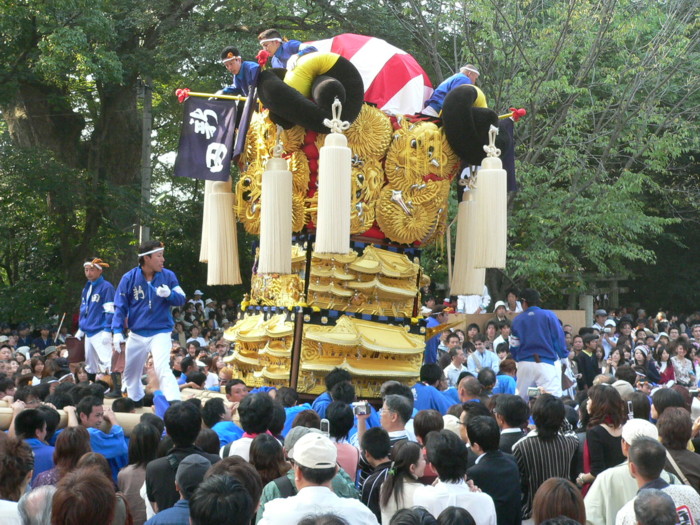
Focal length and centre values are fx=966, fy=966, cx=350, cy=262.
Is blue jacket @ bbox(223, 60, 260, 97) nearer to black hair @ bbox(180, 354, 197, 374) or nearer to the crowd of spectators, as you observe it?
Result: the crowd of spectators

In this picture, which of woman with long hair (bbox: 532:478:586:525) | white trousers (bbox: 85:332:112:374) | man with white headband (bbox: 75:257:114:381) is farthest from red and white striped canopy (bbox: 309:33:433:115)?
woman with long hair (bbox: 532:478:586:525)

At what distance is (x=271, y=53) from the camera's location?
1060cm

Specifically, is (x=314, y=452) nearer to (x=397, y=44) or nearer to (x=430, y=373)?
(x=430, y=373)

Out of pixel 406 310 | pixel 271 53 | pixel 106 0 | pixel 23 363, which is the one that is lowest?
pixel 23 363

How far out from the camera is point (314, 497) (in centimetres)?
459

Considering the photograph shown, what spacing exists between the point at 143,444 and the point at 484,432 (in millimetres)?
2118

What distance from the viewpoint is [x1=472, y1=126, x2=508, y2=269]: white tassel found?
991cm

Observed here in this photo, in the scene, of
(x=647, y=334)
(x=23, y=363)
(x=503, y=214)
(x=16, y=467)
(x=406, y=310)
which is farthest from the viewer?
(x=647, y=334)

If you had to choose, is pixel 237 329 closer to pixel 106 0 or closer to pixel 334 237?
pixel 334 237

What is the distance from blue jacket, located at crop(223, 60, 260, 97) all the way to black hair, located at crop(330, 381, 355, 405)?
386 centimetres

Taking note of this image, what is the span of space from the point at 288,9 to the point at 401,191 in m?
11.8

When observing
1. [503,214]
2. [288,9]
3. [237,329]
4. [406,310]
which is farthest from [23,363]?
[288,9]

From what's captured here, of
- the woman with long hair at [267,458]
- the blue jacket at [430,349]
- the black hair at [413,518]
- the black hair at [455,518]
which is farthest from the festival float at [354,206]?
the black hair at [413,518]

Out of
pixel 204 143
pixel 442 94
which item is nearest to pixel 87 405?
pixel 204 143
